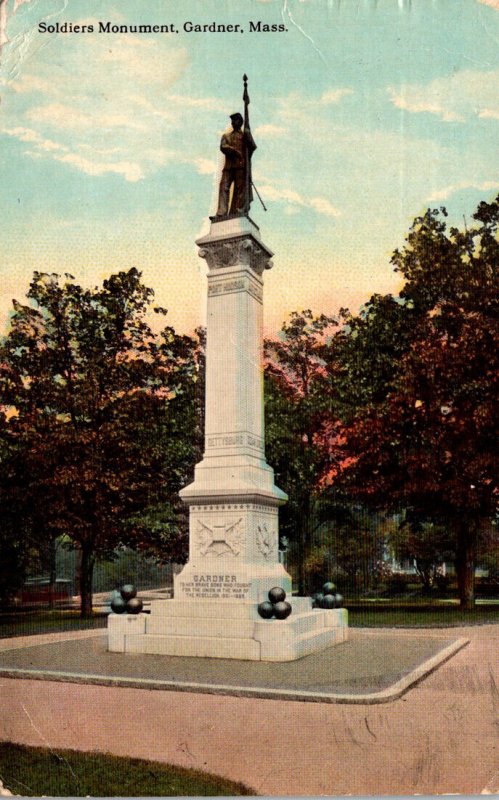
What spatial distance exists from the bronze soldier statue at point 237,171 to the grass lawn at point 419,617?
9323 millimetres

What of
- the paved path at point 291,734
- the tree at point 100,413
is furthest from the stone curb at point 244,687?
the tree at point 100,413

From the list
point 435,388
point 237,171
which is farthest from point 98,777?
point 435,388

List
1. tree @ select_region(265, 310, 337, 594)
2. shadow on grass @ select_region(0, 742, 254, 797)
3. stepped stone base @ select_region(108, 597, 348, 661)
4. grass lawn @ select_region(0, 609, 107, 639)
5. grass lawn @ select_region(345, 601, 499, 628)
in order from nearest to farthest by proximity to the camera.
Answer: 1. shadow on grass @ select_region(0, 742, 254, 797)
2. stepped stone base @ select_region(108, 597, 348, 661)
3. grass lawn @ select_region(0, 609, 107, 639)
4. grass lawn @ select_region(345, 601, 499, 628)
5. tree @ select_region(265, 310, 337, 594)

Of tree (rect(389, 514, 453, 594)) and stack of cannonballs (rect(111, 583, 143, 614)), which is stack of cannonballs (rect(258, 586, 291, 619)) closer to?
stack of cannonballs (rect(111, 583, 143, 614))

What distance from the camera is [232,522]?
11.5m

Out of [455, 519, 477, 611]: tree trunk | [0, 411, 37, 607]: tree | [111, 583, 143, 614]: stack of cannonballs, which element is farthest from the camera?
[455, 519, 477, 611]: tree trunk

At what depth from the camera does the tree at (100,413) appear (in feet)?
57.5

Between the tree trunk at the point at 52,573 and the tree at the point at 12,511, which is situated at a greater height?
the tree at the point at 12,511

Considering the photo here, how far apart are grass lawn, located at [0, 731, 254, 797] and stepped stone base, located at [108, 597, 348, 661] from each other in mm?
4281

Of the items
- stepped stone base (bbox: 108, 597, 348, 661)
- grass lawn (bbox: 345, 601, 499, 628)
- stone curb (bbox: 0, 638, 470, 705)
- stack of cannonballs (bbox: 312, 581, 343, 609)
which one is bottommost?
grass lawn (bbox: 345, 601, 499, 628)

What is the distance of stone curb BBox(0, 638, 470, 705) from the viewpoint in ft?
24.8

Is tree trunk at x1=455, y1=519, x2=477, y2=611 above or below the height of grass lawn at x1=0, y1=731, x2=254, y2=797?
above

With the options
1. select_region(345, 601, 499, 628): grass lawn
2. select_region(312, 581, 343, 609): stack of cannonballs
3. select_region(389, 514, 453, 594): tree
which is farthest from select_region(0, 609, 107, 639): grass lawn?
select_region(389, 514, 453, 594): tree

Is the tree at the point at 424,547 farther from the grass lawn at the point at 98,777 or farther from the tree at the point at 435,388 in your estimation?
the grass lawn at the point at 98,777
